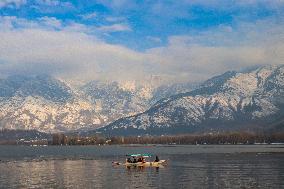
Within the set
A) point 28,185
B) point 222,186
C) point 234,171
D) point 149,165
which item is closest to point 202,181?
point 222,186

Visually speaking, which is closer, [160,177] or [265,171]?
[160,177]

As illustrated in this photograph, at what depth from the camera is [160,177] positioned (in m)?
126

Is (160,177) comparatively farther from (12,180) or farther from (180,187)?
(12,180)

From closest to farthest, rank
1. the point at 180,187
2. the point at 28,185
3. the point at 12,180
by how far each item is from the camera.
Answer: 1. the point at 180,187
2. the point at 28,185
3. the point at 12,180

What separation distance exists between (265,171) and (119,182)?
44.9 meters

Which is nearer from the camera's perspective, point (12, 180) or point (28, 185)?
point (28, 185)

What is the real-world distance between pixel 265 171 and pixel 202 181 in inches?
1223

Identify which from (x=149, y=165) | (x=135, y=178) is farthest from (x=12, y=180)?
(x=149, y=165)

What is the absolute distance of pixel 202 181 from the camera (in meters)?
111

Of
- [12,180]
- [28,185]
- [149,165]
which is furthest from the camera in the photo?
[149,165]

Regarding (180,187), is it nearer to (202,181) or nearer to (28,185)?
(202,181)

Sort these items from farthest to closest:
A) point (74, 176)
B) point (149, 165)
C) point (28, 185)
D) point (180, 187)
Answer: point (149, 165), point (74, 176), point (28, 185), point (180, 187)

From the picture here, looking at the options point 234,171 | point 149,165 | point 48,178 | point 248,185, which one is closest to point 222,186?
point 248,185

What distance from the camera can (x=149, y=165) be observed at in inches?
6816
